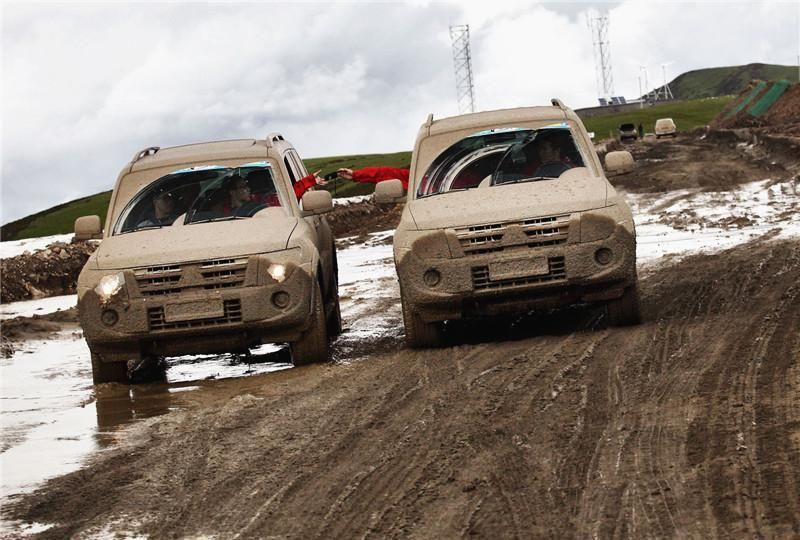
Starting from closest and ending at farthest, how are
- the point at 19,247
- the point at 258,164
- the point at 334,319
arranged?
the point at 258,164
the point at 334,319
the point at 19,247

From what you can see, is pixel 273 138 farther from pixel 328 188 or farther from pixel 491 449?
pixel 328 188

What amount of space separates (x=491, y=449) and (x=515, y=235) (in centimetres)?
410

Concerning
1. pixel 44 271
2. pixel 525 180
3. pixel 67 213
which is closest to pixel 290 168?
pixel 525 180

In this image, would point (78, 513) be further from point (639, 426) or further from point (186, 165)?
point (186, 165)

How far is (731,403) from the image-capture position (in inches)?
306

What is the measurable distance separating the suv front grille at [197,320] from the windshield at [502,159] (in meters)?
2.12

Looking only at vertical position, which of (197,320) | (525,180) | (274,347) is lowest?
(274,347)

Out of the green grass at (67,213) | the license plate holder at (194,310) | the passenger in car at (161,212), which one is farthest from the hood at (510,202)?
the green grass at (67,213)

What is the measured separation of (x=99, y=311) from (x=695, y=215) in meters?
14.6

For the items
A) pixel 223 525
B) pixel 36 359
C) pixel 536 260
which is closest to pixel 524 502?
pixel 223 525

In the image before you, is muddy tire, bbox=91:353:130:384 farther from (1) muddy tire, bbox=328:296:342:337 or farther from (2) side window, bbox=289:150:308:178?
(2) side window, bbox=289:150:308:178

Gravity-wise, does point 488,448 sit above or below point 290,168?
below

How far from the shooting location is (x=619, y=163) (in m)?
12.4

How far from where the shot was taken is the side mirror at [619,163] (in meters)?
12.4
